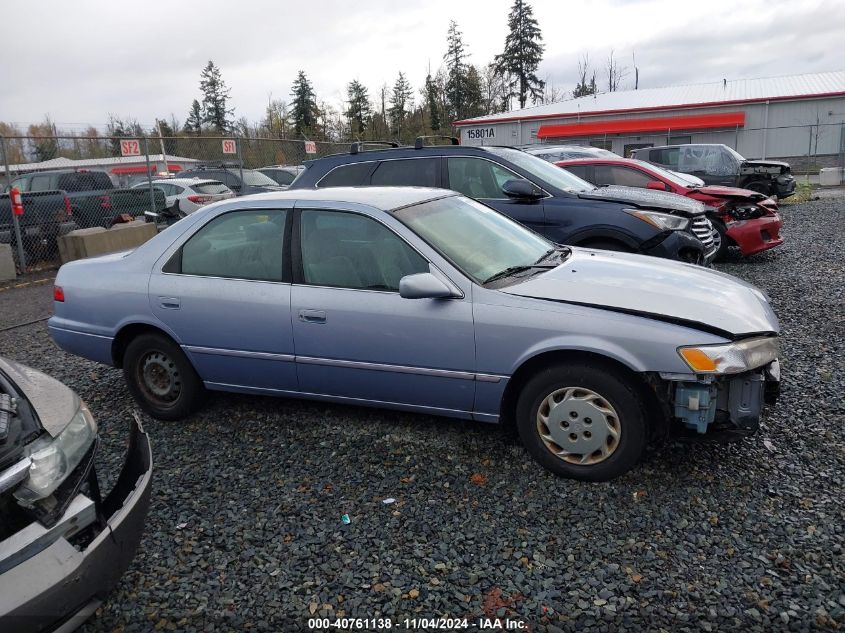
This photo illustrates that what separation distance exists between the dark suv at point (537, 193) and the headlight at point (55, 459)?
15.5 ft

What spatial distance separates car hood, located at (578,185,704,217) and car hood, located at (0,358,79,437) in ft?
17.5

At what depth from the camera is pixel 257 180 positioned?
17.7 meters

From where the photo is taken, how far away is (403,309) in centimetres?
374

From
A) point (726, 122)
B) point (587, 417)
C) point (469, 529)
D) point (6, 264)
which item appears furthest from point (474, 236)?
point (726, 122)

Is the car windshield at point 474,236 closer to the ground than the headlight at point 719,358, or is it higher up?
higher up

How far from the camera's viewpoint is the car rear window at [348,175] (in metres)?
7.14

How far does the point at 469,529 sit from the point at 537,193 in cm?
437

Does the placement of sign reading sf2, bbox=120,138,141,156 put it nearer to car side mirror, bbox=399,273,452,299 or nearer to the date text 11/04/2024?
car side mirror, bbox=399,273,452,299

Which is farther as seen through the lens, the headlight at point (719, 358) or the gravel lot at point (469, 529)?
the headlight at point (719, 358)

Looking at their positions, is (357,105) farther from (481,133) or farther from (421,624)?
(421,624)

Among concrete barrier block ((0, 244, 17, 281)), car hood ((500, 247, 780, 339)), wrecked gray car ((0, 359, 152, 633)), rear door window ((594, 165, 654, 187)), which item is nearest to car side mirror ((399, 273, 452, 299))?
car hood ((500, 247, 780, 339))

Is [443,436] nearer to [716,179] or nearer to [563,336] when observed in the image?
[563,336]

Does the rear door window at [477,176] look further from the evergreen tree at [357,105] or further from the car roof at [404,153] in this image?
the evergreen tree at [357,105]

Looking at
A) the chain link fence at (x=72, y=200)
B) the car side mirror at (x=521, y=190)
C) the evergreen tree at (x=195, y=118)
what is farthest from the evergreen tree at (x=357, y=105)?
the car side mirror at (x=521, y=190)
